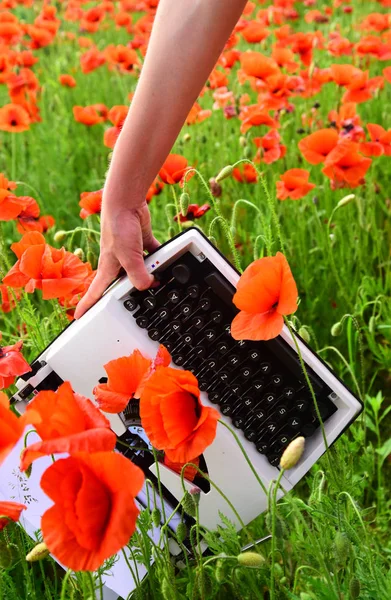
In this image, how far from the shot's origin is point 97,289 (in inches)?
46.5

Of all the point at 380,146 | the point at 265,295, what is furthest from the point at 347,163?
the point at 265,295

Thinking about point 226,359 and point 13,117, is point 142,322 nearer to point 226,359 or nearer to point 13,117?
point 226,359

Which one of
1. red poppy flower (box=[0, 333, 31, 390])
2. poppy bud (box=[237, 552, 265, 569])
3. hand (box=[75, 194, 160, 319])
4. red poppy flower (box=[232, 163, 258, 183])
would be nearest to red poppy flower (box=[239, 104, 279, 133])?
red poppy flower (box=[232, 163, 258, 183])

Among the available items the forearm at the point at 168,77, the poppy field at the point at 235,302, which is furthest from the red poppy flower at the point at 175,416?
the forearm at the point at 168,77

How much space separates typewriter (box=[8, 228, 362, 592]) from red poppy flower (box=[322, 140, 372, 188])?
0.70 metres

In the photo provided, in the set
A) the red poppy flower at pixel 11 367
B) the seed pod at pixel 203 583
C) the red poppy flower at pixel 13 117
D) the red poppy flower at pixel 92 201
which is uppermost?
the red poppy flower at pixel 13 117

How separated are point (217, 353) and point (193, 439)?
0.27 m

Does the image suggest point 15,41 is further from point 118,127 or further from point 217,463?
point 217,463

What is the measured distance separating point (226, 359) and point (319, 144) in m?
0.82

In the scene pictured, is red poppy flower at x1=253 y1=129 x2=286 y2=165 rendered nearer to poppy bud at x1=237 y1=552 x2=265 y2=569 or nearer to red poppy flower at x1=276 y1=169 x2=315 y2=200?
red poppy flower at x1=276 y1=169 x2=315 y2=200

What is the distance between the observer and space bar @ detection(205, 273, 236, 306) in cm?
112

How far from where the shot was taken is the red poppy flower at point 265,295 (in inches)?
34.9

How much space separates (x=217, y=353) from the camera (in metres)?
1.15

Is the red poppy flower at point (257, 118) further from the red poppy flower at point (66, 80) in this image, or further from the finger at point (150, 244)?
the red poppy flower at point (66, 80)
